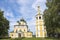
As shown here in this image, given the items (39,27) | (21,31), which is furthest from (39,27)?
(21,31)

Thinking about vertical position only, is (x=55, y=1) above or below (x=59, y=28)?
above

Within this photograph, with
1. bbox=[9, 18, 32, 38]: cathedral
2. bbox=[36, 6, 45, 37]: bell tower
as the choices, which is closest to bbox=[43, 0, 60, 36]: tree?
bbox=[36, 6, 45, 37]: bell tower

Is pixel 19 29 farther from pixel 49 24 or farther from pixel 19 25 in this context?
pixel 49 24

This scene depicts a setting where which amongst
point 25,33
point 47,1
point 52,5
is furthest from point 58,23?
point 25,33

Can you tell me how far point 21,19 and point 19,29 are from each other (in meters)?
8.24

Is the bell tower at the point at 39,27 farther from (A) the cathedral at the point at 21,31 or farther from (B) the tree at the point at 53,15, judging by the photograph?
(B) the tree at the point at 53,15

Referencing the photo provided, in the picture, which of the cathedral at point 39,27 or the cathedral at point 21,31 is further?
the cathedral at point 21,31

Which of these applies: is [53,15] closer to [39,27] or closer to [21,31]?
[39,27]

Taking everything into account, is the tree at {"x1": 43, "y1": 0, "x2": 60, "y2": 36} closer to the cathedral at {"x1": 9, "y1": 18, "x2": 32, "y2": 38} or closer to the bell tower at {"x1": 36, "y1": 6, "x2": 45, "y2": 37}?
the bell tower at {"x1": 36, "y1": 6, "x2": 45, "y2": 37}

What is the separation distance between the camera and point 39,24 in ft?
289

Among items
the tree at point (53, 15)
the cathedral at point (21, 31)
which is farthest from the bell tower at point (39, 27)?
the tree at point (53, 15)

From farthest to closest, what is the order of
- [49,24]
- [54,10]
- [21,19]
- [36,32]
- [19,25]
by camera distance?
[21,19]
[19,25]
[36,32]
[49,24]
[54,10]

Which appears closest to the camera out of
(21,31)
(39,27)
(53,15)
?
(53,15)

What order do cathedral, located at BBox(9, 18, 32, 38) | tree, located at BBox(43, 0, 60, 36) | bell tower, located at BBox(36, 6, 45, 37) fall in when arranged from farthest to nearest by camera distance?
1. cathedral, located at BBox(9, 18, 32, 38)
2. bell tower, located at BBox(36, 6, 45, 37)
3. tree, located at BBox(43, 0, 60, 36)
